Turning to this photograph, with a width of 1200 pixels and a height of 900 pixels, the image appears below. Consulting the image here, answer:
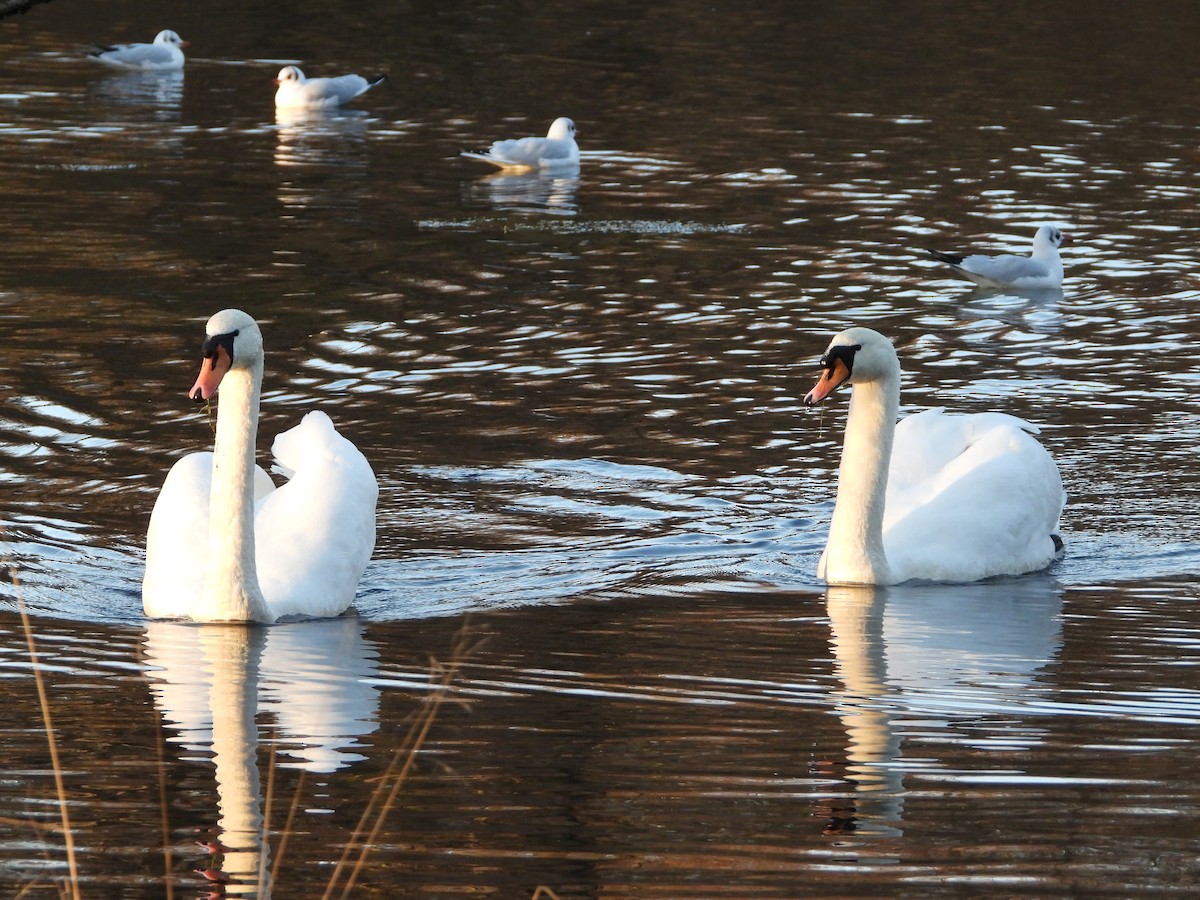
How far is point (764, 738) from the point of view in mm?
7098

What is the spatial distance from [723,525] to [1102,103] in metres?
18.7

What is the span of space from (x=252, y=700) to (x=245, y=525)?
135 centimetres

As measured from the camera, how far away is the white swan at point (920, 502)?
31.9 feet

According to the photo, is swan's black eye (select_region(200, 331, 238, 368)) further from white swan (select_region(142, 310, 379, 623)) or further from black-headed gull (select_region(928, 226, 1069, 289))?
black-headed gull (select_region(928, 226, 1069, 289))

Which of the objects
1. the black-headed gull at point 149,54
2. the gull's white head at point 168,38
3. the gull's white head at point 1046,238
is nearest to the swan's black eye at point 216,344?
the gull's white head at point 1046,238

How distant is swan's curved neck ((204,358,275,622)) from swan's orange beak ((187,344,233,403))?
0.50 feet

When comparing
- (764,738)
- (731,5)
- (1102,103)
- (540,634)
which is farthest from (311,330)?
(731,5)

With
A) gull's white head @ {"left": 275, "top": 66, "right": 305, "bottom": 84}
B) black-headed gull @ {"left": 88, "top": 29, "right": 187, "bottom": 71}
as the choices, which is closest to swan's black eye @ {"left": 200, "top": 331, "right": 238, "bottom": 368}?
gull's white head @ {"left": 275, "top": 66, "right": 305, "bottom": 84}

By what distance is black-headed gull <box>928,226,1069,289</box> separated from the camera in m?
17.0

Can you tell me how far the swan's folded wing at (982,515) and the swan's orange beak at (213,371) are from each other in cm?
327

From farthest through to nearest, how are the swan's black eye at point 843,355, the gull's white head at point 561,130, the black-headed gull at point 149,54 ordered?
the black-headed gull at point 149,54
the gull's white head at point 561,130
the swan's black eye at point 843,355

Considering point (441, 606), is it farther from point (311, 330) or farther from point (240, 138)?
point (240, 138)

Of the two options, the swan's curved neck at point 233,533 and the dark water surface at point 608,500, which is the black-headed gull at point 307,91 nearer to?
the dark water surface at point 608,500

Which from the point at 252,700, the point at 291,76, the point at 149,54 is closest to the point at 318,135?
the point at 291,76
